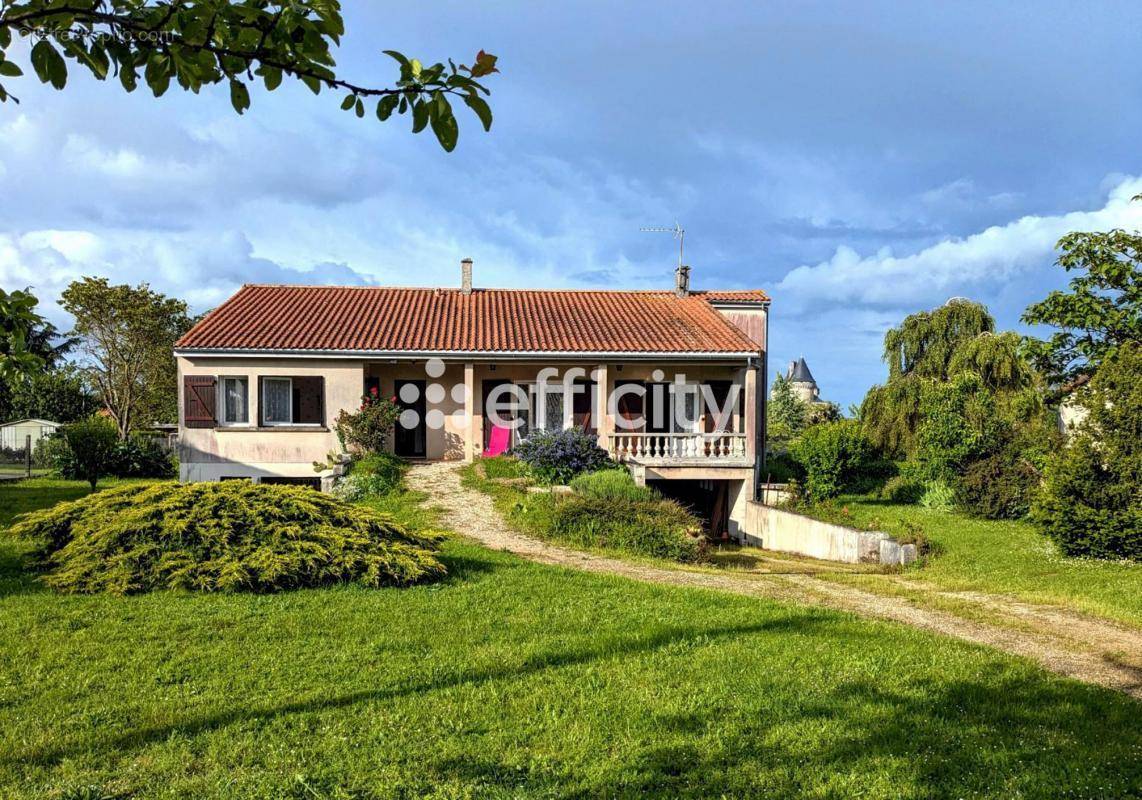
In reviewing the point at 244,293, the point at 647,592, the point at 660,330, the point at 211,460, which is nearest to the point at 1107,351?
the point at 660,330

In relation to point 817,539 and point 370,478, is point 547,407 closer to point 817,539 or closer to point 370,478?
point 370,478

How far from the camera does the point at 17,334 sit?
3.74m

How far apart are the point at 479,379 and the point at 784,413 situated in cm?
2555

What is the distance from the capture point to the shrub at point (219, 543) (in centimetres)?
833

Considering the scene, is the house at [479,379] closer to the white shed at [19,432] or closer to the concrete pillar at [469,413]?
the concrete pillar at [469,413]

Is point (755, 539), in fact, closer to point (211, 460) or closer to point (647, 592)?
point (647, 592)

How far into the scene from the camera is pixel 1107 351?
1648 centimetres

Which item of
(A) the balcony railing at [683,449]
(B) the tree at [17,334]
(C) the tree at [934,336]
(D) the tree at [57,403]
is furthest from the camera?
(D) the tree at [57,403]

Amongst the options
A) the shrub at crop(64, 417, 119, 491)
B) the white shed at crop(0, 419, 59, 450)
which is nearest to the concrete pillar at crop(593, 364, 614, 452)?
the shrub at crop(64, 417, 119, 491)

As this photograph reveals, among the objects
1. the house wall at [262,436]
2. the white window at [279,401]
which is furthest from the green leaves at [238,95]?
the white window at [279,401]

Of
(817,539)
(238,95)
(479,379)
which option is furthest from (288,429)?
(238,95)

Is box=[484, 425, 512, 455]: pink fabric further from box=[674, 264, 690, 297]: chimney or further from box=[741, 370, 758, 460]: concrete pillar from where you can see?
box=[674, 264, 690, 297]: chimney

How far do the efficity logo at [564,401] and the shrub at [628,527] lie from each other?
7071mm

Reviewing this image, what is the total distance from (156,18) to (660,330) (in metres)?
19.3
